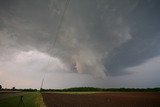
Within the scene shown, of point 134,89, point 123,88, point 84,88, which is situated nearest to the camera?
point 134,89

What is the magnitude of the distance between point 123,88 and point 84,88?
36620 millimetres

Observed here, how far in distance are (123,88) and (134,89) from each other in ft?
30.4

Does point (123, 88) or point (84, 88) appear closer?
point (123, 88)

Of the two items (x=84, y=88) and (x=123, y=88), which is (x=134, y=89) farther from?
(x=84, y=88)

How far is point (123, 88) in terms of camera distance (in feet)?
381

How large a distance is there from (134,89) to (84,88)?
150 feet

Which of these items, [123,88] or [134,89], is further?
[123,88]

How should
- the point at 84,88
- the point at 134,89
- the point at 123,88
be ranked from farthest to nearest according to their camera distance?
the point at 84,88, the point at 123,88, the point at 134,89

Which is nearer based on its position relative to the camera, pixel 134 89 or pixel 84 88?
pixel 134 89

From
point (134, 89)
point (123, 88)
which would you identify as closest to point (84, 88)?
point (123, 88)

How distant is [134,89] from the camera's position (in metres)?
108
